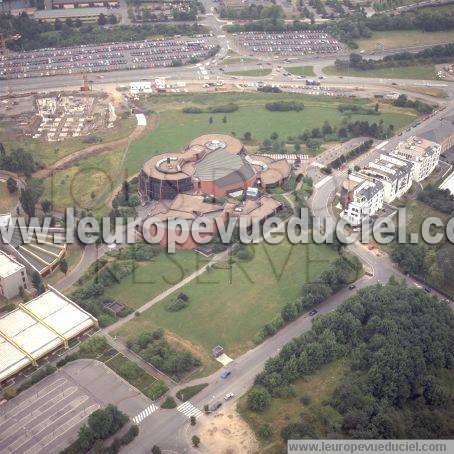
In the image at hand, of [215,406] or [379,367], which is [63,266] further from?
[379,367]

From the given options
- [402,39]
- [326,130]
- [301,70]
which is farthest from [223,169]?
[402,39]

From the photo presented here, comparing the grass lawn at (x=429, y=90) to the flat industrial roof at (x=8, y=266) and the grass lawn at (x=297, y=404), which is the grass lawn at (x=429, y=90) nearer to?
the grass lawn at (x=297, y=404)

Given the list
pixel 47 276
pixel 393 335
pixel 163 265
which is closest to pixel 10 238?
pixel 47 276

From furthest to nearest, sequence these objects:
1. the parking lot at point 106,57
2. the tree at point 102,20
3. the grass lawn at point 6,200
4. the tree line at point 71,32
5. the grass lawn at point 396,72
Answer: the tree at point 102,20 < the tree line at point 71,32 < the parking lot at point 106,57 < the grass lawn at point 396,72 < the grass lawn at point 6,200

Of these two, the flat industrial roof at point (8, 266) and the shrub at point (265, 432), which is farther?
the flat industrial roof at point (8, 266)

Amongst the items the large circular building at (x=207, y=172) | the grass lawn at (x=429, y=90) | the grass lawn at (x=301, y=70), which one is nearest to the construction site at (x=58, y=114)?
the large circular building at (x=207, y=172)

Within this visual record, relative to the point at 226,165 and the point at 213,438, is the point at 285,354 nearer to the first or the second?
the point at 213,438
